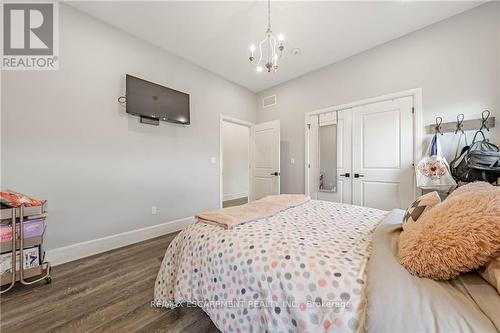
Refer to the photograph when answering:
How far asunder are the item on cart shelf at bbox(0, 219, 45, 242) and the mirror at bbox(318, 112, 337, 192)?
11.8ft

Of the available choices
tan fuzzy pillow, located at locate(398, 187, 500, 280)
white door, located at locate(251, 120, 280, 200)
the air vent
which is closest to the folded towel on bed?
tan fuzzy pillow, located at locate(398, 187, 500, 280)

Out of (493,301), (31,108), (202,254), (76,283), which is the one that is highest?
(31,108)

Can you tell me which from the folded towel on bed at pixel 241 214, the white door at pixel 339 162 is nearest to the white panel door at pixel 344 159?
the white door at pixel 339 162

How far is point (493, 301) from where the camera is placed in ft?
1.88

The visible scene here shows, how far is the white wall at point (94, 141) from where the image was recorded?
1954 mm

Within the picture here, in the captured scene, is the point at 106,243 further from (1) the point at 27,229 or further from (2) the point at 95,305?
(2) the point at 95,305

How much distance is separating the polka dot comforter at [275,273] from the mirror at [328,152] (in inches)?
76.5

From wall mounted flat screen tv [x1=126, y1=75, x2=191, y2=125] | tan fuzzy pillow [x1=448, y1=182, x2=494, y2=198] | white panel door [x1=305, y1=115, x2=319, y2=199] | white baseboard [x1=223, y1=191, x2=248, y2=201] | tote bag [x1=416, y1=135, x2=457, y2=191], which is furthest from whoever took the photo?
white baseboard [x1=223, y1=191, x2=248, y2=201]

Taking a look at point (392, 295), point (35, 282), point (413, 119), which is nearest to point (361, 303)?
point (392, 295)

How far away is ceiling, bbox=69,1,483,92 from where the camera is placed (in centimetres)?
214

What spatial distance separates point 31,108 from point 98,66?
33.0 inches

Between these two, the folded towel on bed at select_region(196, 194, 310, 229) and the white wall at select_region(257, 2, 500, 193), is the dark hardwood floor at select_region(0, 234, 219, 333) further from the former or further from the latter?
the white wall at select_region(257, 2, 500, 193)

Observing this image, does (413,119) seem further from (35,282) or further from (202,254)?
(35,282)

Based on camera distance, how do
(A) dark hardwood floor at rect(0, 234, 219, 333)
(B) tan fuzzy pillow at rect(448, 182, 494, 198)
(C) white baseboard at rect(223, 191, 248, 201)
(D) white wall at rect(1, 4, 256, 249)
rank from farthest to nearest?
(C) white baseboard at rect(223, 191, 248, 201), (D) white wall at rect(1, 4, 256, 249), (A) dark hardwood floor at rect(0, 234, 219, 333), (B) tan fuzzy pillow at rect(448, 182, 494, 198)
